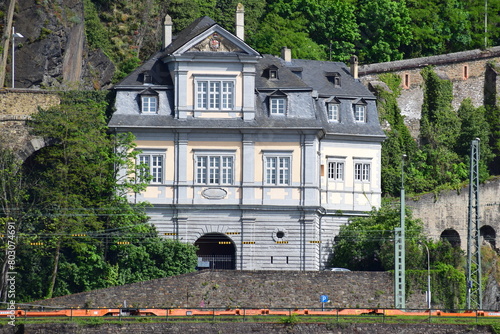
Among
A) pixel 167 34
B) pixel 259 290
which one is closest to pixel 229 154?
Answer: pixel 167 34

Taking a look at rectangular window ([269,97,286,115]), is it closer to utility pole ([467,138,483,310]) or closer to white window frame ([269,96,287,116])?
white window frame ([269,96,287,116])

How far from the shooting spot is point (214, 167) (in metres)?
98.7

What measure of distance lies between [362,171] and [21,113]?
18.5 m

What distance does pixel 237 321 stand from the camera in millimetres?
82188

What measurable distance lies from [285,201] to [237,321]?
56.4 ft

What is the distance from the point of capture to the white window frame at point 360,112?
338 ft

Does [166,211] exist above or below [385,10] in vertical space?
below

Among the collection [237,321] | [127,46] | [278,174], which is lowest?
[237,321]

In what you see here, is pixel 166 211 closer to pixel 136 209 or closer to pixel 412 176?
pixel 136 209

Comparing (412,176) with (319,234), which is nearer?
(319,234)

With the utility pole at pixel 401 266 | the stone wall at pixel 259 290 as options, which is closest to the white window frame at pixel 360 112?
the utility pole at pixel 401 266

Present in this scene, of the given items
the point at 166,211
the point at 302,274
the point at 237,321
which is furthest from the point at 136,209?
the point at 237,321

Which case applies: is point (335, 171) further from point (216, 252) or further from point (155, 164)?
point (155, 164)

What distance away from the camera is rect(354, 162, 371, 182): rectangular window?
337 ft
